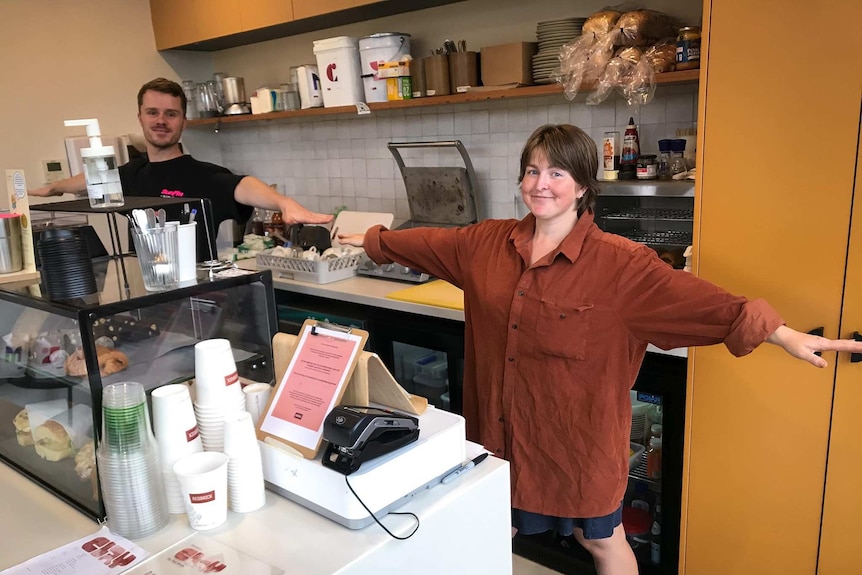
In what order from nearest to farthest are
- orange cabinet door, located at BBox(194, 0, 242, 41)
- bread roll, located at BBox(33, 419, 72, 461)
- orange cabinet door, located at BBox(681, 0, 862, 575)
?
bread roll, located at BBox(33, 419, 72, 461), orange cabinet door, located at BBox(681, 0, 862, 575), orange cabinet door, located at BBox(194, 0, 242, 41)

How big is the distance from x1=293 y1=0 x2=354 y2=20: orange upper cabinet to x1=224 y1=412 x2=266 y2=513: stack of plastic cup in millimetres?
2440

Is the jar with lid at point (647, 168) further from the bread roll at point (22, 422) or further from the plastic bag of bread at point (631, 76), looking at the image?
the bread roll at point (22, 422)

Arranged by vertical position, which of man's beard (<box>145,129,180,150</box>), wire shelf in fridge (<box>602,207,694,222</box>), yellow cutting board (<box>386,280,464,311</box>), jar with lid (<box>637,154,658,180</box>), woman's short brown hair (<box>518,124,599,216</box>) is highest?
man's beard (<box>145,129,180,150</box>)

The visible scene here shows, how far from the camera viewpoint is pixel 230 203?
2854mm

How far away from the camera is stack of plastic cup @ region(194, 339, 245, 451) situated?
1154 millimetres

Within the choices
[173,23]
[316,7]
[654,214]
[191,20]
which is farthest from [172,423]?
[173,23]

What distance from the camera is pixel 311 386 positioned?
1.17 metres

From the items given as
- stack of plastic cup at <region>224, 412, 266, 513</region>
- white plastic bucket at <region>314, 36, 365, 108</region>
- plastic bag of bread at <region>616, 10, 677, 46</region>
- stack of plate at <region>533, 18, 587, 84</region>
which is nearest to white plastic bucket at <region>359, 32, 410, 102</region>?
white plastic bucket at <region>314, 36, 365, 108</region>

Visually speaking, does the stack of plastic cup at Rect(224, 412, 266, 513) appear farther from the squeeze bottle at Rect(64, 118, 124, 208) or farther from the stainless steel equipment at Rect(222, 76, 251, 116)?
the stainless steel equipment at Rect(222, 76, 251, 116)

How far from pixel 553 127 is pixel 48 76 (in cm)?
318

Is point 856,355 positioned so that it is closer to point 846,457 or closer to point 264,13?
point 846,457

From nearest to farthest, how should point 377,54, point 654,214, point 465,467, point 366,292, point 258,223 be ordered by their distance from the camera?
point 465,467
point 654,214
point 366,292
point 377,54
point 258,223

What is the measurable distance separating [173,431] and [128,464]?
8 centimetres

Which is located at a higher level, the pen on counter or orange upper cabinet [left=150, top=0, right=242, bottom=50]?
orange upper cabinet [left=150, top=0, right=242, bottom=50]
